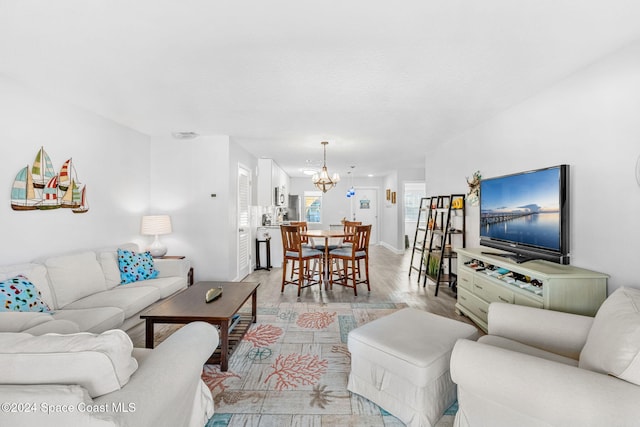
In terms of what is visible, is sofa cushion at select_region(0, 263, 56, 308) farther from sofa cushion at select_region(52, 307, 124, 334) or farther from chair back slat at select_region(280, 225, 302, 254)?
chair back slat at select_region(280, 225, 302, 254)

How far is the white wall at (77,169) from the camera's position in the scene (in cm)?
251

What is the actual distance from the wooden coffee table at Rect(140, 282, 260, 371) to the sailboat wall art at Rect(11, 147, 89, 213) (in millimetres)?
1540

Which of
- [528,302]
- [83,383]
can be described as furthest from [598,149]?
[83,383]

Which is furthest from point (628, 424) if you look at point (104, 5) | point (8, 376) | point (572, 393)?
point (104, 5)

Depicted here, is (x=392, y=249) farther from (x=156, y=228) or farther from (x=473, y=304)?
(x=156, y=228)

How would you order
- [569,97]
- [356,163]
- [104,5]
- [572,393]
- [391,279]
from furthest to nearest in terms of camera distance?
[356,163]
[391,279]
[569,97]
[104,5]
[572,393]

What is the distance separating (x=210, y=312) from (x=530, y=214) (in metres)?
2.95

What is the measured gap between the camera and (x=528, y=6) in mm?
1591

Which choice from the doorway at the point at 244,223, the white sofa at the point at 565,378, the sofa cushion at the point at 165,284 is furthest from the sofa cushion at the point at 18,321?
the doorway at the point at 244,223

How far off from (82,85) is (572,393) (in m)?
3.94

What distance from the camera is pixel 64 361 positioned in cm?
99

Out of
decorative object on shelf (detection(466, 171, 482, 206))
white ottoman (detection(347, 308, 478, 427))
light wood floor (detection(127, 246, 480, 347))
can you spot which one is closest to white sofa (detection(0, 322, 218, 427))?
white ottoman (detection(347, 308, 478, 427))

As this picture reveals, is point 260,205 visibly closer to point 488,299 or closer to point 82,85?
point 82,85

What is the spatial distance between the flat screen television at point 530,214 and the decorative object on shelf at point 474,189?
1.63 ft
